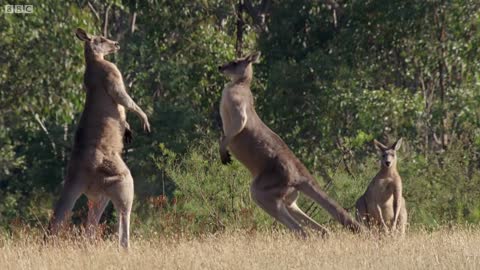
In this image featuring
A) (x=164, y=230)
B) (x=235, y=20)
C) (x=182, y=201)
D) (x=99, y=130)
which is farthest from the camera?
(x=235, y=20)

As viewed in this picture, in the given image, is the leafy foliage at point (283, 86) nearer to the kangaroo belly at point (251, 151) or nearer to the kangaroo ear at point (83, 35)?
the kangaroo belly at point (251, 151)

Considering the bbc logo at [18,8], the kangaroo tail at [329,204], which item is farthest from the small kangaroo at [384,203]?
the bbc logo at [18,8]

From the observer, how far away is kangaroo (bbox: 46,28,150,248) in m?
12.0

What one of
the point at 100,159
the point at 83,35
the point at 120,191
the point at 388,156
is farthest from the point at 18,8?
the point at 120,191

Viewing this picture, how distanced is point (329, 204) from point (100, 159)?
2345 mm

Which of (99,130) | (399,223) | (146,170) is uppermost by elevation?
(99,130)

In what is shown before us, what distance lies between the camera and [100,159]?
12.1 metres

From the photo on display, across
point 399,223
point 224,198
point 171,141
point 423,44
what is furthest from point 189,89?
point 399,223

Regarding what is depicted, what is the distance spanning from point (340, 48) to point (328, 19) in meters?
1.32

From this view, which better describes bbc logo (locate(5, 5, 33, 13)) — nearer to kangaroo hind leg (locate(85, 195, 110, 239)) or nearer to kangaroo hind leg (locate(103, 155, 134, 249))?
kangaroo hind leg (locate(85, 195, 110, 239))

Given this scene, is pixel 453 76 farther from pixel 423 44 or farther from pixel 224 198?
pixel 224 198

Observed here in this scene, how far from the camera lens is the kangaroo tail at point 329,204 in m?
12.8

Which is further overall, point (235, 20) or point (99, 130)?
point (235, 20)

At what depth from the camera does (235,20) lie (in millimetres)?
27609
